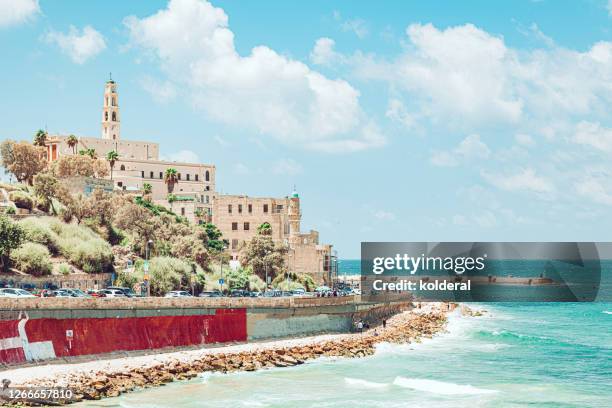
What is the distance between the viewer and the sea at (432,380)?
4534 centimetres

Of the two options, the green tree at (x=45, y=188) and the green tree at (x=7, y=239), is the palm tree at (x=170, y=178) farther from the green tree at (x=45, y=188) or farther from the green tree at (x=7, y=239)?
the green tree at (x=7, y=239)

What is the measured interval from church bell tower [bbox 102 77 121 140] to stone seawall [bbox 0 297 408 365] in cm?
8274

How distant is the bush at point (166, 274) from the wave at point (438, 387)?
30405 millimetres

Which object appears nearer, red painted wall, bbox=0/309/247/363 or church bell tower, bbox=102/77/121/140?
red painted wall, bbox=0/309/247/363

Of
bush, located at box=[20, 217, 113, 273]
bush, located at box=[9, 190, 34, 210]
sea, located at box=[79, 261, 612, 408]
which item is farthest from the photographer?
bush, located at box=[9, 190, 34, 210]

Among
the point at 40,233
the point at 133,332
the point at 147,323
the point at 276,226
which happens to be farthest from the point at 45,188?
the point at 133,332

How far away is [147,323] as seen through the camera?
52812 mm

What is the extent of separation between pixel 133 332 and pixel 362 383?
13.8 m

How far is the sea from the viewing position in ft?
149

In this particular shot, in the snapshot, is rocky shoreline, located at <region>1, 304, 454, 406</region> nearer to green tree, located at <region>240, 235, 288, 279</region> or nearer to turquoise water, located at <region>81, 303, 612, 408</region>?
turquoise water, located at <region>81, 303, 612, 408</region>

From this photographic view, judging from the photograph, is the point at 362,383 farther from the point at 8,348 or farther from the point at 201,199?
the point at 201,199

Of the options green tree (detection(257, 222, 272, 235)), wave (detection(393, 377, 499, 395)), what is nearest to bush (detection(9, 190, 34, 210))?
green tree (detection(257, 222, 272, 235))

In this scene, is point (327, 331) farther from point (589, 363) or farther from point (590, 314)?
point (590, 314)

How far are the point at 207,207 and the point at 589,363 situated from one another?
67690 millimetres
